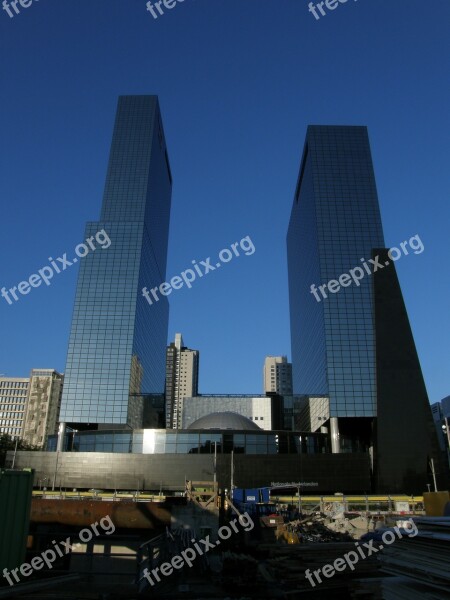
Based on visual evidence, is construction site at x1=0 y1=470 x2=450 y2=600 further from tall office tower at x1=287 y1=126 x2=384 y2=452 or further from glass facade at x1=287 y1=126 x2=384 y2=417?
glass facade at x1=287 y1=126 x2=384 y2=417

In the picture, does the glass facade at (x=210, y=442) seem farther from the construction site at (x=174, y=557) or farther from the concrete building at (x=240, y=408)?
the concrete building at (x=240, y=408)

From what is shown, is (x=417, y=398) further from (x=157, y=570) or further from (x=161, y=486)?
(x=157, y=570)

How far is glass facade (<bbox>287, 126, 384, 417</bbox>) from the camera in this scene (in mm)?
105500

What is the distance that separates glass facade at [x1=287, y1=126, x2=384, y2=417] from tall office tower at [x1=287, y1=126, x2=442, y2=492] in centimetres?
22

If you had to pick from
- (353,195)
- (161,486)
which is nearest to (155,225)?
(353,195)

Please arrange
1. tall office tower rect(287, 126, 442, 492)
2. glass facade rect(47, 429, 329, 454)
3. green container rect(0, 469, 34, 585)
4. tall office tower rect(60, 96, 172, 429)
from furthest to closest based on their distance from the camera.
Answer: tall office tower rect(60, 96, 172, 429) < tall office tower rect(287, 126, 442, 492) < glass facade rect(47, 429, 329, 454) < green container rect(0, 469, 34, 585)

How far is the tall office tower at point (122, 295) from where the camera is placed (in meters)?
121

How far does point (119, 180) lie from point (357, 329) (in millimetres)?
88644

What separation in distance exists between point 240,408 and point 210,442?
7999cm

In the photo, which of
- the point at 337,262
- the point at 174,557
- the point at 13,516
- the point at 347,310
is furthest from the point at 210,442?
the point at 13,516

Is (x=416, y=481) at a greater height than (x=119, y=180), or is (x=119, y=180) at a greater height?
(x=119, y=180)

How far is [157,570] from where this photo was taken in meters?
19.4

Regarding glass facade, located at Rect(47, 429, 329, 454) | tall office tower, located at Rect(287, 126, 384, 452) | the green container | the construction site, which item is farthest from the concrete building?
the green container

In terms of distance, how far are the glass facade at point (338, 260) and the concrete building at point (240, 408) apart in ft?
71.4
